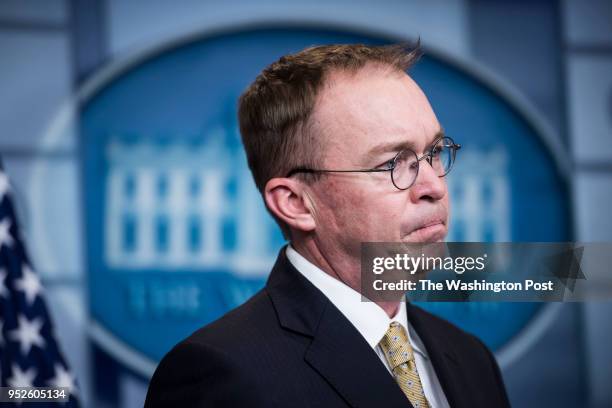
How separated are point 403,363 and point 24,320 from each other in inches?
46.5

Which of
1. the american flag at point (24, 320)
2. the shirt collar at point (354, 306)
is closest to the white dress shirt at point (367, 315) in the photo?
the shirt collar at point (354, 306)

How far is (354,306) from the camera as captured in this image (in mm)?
1327

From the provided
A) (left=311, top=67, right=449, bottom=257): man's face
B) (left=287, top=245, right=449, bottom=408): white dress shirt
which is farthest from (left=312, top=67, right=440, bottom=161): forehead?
(left=287, top=245, right=449, bottom=408): white dress shirt

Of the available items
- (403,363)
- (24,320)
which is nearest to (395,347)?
(403,363)

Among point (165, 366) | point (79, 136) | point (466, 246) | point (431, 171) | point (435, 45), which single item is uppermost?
point (435, 45)

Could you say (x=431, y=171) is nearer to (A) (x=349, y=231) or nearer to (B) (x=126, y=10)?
(A) (x=349, y=231)

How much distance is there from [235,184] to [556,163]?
1.24 m

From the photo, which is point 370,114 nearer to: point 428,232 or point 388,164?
point 388,164

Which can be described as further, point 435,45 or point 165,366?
point 435,45

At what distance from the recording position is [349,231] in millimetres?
1344

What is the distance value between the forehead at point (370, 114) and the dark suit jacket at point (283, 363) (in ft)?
0.87

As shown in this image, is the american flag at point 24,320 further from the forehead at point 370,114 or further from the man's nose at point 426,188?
the man's nose at point 426,188

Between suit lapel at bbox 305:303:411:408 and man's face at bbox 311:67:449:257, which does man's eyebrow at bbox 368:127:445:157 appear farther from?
suit lapel at bbox 305:303:411:408

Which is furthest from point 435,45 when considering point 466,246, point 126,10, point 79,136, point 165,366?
point 165,366
